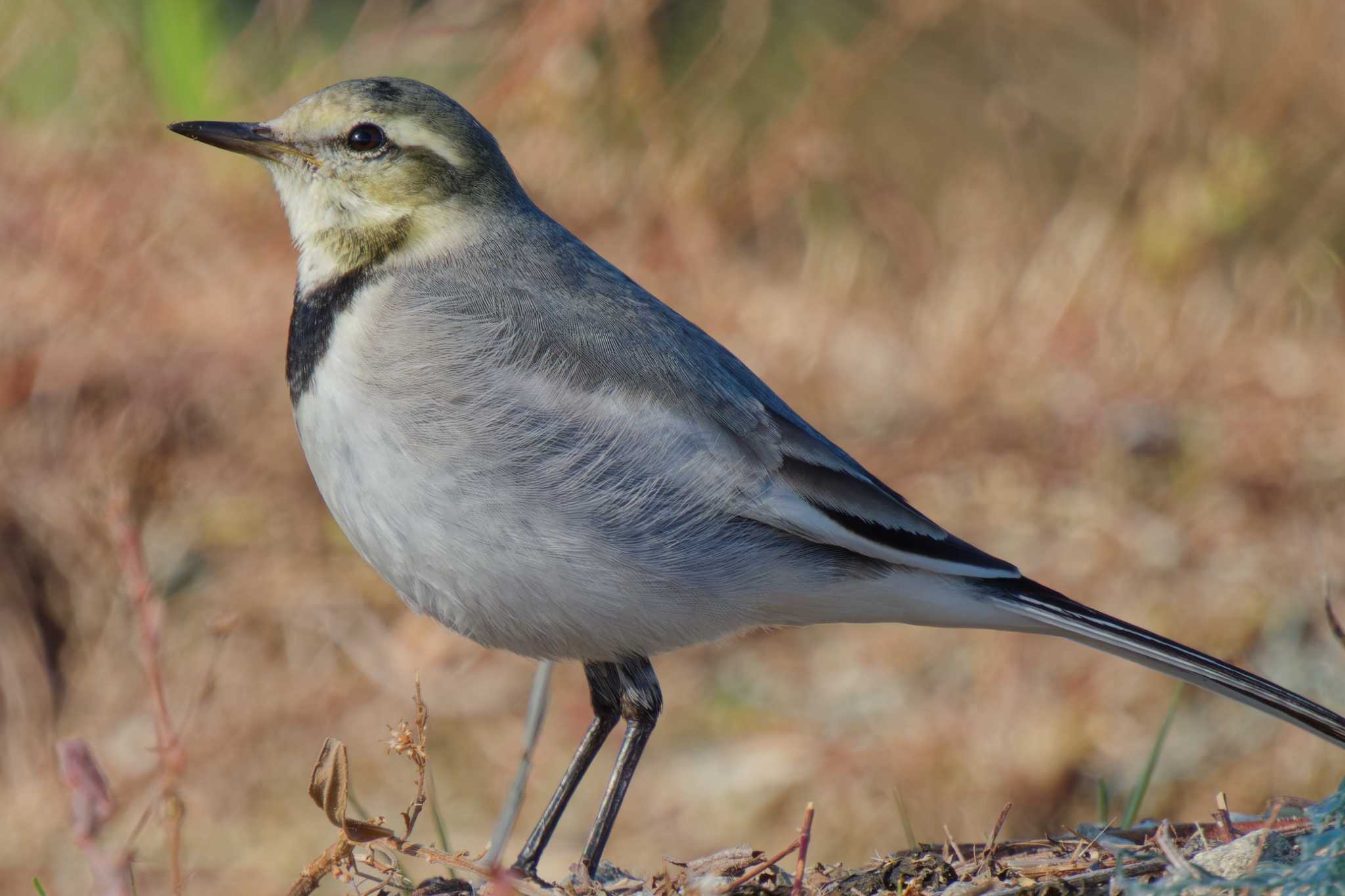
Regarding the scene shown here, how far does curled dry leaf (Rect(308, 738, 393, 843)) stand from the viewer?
2869 mm

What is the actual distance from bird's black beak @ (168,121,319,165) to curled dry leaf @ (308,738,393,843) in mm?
1781

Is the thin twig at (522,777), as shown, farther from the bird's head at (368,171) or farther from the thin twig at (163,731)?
the bird's head at (368,171)

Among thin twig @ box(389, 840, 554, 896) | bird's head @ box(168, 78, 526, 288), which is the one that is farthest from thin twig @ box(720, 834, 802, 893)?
bird's head @ box(168, 78, 526, 288)

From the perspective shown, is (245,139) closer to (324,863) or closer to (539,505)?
(539,505)

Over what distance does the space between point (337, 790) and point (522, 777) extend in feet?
2.67

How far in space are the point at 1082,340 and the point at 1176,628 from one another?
1.57m

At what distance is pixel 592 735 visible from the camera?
4.18m

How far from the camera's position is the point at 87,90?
24.8 ft

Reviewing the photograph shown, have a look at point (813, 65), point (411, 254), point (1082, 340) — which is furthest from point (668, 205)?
point (411, 254)

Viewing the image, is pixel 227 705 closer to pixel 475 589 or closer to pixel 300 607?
pixel 300 607

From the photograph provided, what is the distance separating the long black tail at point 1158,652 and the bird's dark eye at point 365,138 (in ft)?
6.57

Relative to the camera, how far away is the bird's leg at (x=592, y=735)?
13.1ft

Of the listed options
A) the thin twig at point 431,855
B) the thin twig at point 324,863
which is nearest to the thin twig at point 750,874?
the thin twig at point 431,855

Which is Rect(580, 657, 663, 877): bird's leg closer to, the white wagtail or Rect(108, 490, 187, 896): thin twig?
the white wagtail
